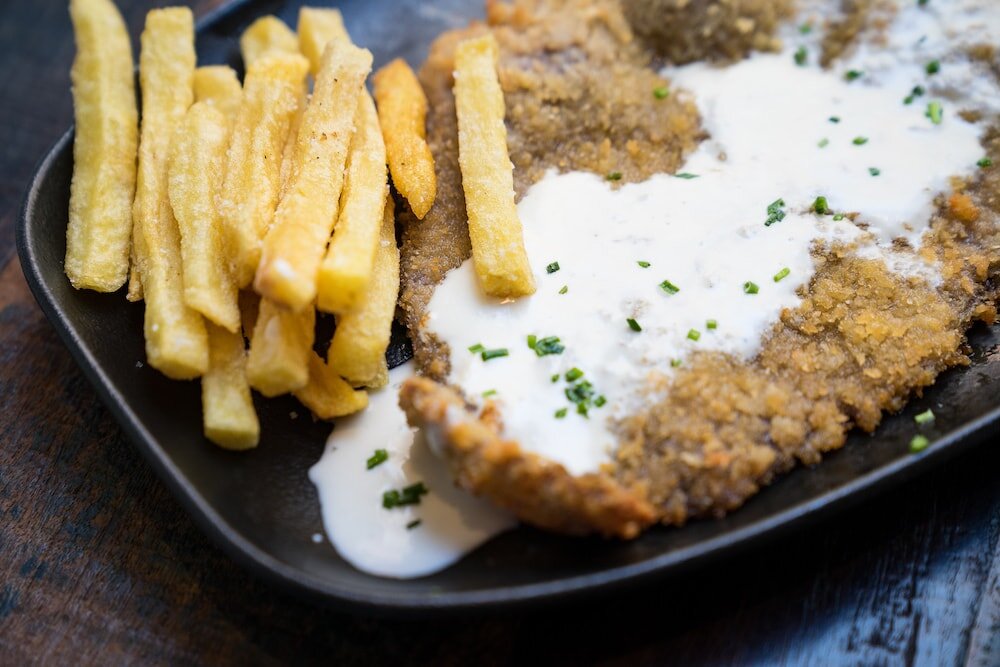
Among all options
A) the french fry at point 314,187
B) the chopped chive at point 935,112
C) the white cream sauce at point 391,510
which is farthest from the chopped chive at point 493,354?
the chopped chive at point 935,112

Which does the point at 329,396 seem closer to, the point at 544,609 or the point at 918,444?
the point at 544,609

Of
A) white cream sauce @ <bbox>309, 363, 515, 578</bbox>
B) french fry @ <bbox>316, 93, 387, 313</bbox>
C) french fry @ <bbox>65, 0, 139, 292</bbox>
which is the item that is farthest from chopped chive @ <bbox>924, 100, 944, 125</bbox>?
french fry @ <bbox>65, 0, 139, 292</bbox>

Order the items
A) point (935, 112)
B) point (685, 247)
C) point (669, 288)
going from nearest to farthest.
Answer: point (669, 288) → point (685, 247) → point (935, 112)

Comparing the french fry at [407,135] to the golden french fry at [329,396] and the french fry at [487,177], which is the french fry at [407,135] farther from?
the golden french fry at [329,396]

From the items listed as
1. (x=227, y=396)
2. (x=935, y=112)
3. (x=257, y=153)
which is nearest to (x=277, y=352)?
(x=227, y=396)

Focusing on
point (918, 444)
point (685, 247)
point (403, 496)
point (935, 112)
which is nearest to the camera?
point (918, 444)

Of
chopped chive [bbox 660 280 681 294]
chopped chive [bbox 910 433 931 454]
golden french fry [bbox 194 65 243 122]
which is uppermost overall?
golden french fry [bbox 194 65 243 122]

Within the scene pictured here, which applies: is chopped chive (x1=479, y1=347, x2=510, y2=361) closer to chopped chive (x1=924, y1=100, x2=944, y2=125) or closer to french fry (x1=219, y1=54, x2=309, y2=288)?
french fry (x1=219, y1=54, x2=309, y2=288)
